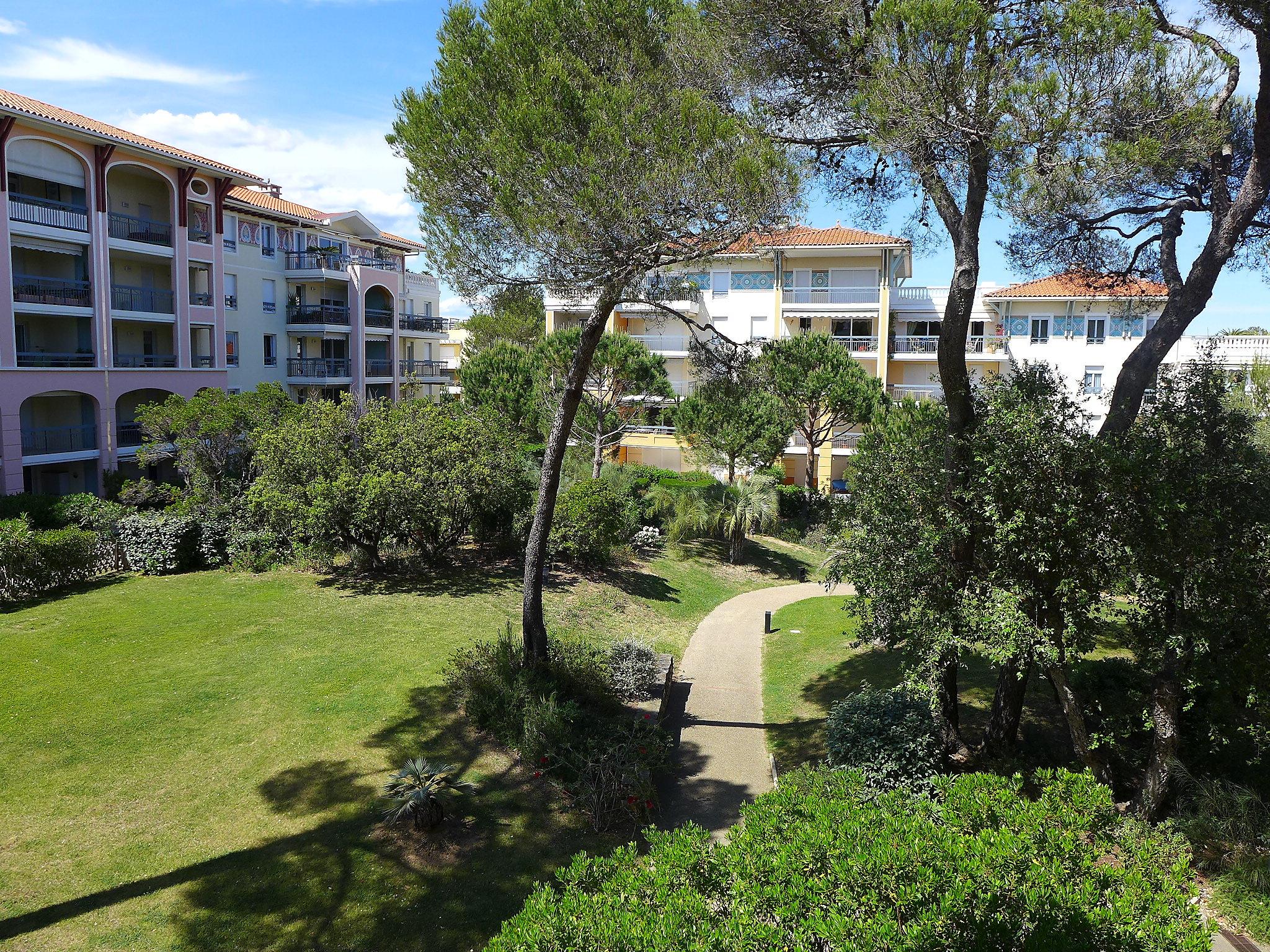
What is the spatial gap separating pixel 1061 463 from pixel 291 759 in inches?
373

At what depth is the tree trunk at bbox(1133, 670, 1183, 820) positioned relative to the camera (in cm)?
912

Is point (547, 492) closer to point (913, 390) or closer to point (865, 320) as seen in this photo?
point (913, 390)

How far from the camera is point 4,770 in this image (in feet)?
29.0

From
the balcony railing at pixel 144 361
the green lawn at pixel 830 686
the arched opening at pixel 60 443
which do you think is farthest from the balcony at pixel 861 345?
the arched opening at pixel 60 443

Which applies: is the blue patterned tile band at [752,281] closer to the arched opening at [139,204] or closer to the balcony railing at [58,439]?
the arched opening at [139,204]

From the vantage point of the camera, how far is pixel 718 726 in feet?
44.0

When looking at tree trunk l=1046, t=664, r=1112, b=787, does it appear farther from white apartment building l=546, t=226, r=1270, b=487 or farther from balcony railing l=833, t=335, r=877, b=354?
balcony railing l=833, t=335, r=877, b=354

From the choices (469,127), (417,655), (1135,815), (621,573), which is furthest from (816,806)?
(621,573)

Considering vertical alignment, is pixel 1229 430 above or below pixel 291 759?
above

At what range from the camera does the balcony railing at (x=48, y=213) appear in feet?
83.4

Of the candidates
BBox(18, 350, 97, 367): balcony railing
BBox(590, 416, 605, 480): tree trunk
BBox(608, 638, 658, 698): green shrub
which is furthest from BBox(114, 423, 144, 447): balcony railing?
BBox(608, 638, 658, 698): green shrub

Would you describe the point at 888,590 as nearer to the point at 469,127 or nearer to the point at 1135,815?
the point at 1135,815

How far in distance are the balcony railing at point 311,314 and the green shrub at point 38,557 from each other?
81.3 ft

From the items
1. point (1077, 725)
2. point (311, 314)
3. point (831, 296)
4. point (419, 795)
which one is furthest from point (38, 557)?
point (831, 296)
